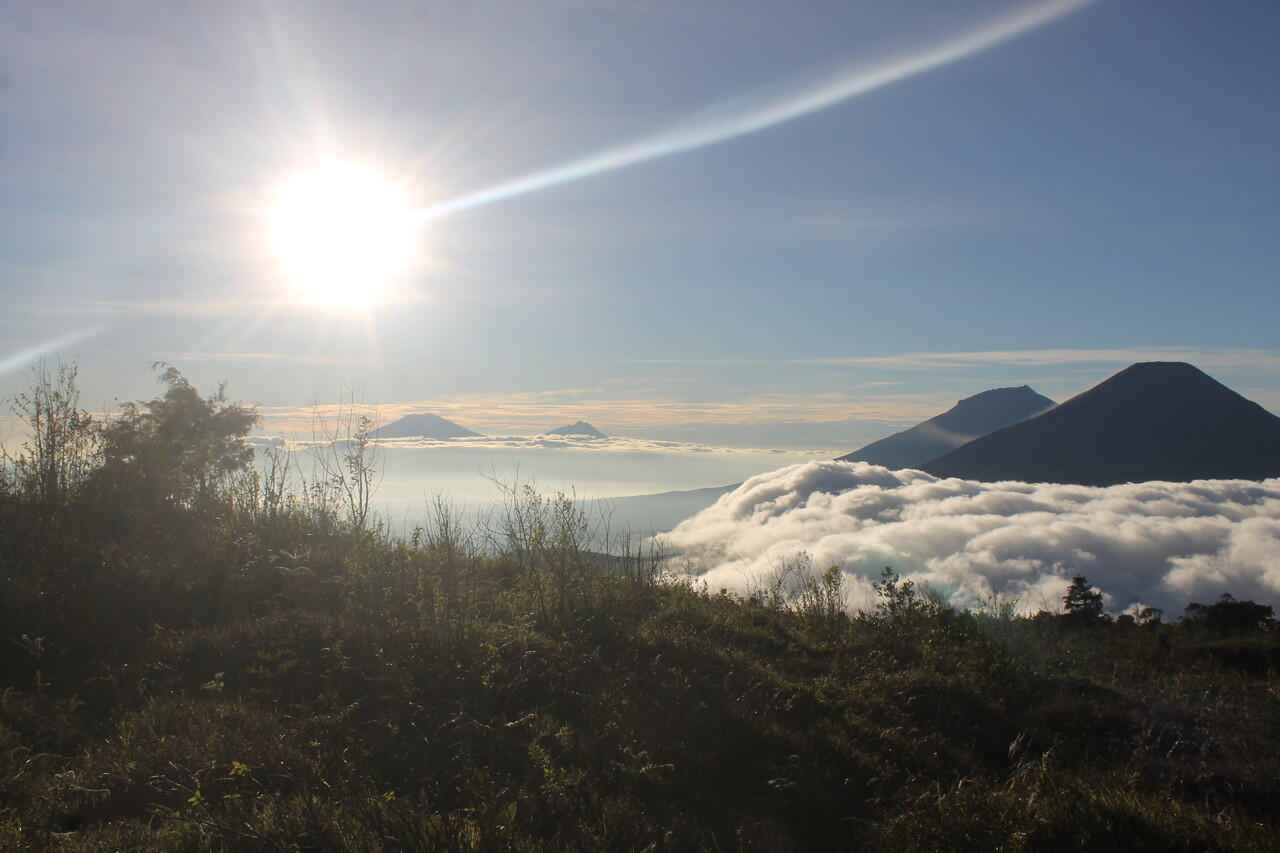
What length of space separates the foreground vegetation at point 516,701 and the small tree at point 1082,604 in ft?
17.2

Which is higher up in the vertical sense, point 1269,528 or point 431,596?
point 431,596

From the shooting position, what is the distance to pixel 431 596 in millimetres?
7246

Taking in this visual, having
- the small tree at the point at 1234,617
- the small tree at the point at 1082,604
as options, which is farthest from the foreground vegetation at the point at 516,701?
the small tree at the point at 1234,617

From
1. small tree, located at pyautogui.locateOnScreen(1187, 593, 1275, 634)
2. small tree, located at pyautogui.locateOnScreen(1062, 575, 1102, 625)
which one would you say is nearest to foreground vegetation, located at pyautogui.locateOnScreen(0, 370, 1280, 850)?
small tree, located at pyautogui.locateOnScreen(1062, 575, 1102, 625)

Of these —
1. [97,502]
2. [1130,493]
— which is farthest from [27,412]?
[1130,493]

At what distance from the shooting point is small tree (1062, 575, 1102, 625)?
Result: 48.0 feet

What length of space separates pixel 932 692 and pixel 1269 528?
19880 centimetres

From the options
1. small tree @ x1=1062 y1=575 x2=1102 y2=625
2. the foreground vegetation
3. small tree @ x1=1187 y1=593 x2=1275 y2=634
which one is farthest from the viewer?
small tree @ x1=1187 y1=593 x2=1275 y2=634

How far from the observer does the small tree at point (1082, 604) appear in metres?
14.6

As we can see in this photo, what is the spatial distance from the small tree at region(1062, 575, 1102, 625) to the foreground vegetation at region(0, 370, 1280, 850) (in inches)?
206

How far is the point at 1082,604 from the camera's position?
16.8 m

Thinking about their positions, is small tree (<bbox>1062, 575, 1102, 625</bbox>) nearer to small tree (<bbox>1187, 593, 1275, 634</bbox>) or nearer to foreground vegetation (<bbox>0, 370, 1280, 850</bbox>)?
small tree (<bbox>1187, 593, 1275, 634</bbox>)

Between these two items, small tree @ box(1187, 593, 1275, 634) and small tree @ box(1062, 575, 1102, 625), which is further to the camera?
small tree @ box(1187, 593, 1275, 634)

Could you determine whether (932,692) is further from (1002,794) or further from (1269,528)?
(1269,528)
